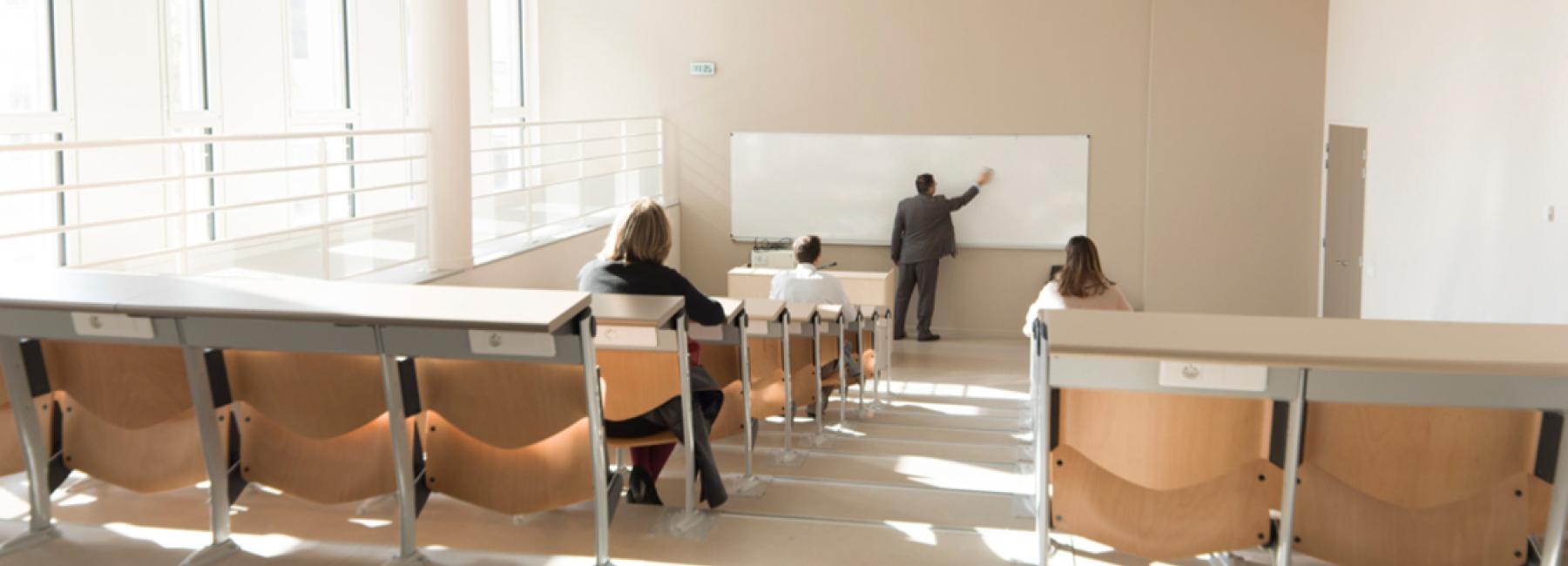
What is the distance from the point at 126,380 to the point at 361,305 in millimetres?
756

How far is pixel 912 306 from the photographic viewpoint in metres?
12.1

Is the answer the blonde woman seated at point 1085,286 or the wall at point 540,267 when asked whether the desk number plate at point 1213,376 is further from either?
the wall at point 540,267

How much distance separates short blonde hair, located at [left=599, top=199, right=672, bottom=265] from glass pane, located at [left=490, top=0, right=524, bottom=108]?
6.70 metres

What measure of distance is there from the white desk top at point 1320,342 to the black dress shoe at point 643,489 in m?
1.71

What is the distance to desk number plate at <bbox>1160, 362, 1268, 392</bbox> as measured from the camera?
2916mm

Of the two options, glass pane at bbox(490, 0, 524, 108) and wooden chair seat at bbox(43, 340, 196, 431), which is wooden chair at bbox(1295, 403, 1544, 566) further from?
glass pane at bbox(490, 0, 524, 108)

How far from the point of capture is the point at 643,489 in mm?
4422

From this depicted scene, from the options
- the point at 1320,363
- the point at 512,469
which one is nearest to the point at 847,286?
the point at 512,469

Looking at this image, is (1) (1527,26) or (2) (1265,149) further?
(2) (1265,149)

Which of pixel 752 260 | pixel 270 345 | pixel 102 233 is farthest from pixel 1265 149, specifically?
pixel 270 345

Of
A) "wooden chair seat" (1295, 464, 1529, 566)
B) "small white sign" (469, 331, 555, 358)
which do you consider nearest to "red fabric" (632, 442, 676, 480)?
"small white sign" (469, 331, 555, 358)

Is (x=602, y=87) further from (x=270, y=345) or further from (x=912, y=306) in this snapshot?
(x=270, y=345)

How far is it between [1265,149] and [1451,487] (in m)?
8.79

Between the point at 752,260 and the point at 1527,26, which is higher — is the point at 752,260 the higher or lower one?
the lower one
